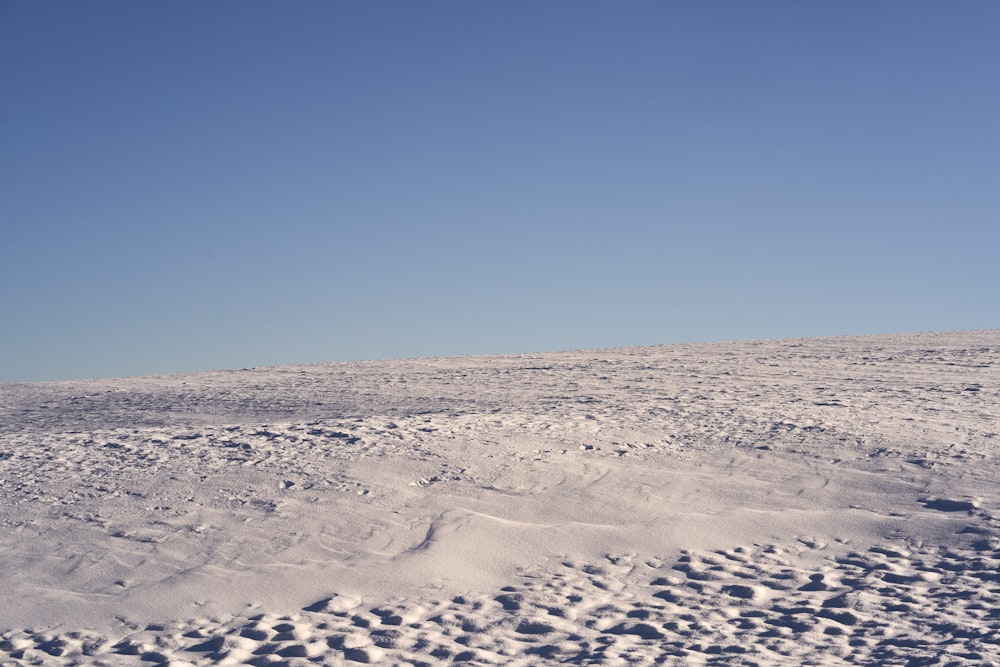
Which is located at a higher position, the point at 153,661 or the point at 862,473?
the point at 862,473

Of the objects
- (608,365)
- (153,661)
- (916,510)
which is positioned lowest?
(153,661)

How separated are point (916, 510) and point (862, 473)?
858 millimetres

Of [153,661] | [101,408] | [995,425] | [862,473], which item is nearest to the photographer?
[153,661]

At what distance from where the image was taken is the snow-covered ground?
4.67m

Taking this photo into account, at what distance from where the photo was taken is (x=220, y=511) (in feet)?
22.2

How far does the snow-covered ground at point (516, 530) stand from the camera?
15.3 feet

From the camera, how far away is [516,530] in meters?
6.37

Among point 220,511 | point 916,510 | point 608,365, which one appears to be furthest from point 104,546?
point 608,365

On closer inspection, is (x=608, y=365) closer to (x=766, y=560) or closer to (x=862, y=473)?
(x=862, y=473)

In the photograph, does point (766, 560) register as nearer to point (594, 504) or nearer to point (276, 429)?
point (594, 504)

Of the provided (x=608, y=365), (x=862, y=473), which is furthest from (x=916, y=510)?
(x=608, y=365)

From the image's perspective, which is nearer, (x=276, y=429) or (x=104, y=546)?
(x=104, y=546)

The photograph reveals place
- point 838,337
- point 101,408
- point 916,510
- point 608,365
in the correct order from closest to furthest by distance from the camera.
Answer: point 916,510 < point 101,408 < point 608,365 < point 838,337

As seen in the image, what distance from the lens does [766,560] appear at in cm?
579
